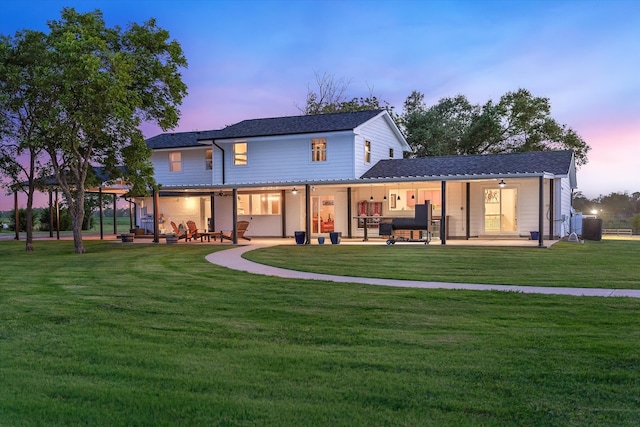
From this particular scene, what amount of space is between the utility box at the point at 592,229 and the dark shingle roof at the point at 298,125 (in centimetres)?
1056

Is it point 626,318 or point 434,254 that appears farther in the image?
point 434,254

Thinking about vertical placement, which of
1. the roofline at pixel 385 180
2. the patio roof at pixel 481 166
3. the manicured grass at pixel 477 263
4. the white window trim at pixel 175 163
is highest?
the white window trim at pixel 175 163

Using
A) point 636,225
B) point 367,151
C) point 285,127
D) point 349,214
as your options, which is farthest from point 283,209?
point 636,225

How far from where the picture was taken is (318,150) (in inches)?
952

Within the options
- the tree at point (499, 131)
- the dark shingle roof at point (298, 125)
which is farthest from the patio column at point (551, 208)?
the tree at point (499, 131)

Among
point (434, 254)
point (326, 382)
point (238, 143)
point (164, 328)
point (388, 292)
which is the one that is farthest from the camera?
point (238, 143)

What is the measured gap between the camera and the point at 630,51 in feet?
66.7

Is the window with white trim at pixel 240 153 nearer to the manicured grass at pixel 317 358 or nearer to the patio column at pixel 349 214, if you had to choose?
the patio column at pixel 349 214

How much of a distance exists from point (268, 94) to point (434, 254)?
29.6 meters

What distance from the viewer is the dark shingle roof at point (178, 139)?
2698 cm

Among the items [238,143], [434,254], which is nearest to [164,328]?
[434,254]

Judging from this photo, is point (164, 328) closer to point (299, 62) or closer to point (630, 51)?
point (630, 51)

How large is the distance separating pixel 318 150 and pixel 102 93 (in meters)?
10.0

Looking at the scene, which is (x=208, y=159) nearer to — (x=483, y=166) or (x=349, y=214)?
(x=349, y=214)
